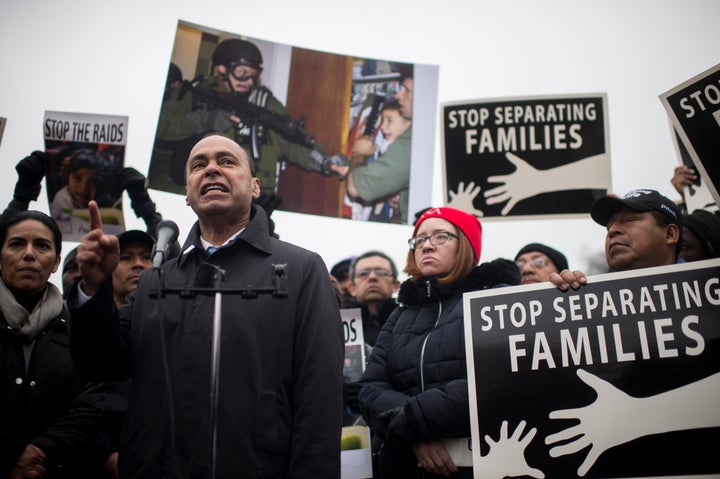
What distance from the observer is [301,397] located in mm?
2816

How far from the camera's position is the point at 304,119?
645 cm

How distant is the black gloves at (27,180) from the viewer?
5.16 m

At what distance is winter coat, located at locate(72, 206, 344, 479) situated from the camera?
268 centimetres

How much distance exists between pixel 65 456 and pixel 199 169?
1716 millimetres

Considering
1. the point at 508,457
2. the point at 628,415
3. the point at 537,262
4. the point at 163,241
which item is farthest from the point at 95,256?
the point at 537,262

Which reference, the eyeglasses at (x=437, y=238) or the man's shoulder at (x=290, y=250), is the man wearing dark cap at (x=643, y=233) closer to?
the eyeglasses at (x=437, y=238)

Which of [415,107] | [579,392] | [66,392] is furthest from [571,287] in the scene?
[415,107]

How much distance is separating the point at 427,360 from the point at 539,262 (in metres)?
2.07

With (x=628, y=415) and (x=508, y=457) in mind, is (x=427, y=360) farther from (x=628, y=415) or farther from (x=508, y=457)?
(x=628, y=415)

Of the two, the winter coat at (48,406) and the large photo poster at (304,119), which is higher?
the large photo poster at (304,119)

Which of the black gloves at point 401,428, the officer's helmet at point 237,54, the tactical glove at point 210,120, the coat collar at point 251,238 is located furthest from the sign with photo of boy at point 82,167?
the black gloves at point 401,428

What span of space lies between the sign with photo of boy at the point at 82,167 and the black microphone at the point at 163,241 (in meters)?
2.93

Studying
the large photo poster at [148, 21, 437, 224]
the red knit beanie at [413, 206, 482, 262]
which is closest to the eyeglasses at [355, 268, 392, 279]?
the large photo poster at [148, 21, 437, 224]

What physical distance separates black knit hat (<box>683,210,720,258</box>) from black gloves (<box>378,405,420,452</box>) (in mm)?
2535
